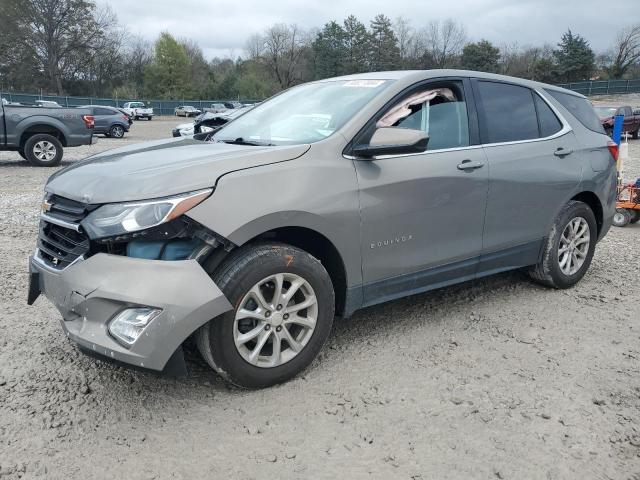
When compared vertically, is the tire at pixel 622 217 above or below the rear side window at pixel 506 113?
below

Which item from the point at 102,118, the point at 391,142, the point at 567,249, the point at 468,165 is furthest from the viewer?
the point at 102,118

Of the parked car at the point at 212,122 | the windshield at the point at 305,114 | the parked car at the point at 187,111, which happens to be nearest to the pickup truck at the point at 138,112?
the parked car at the point at 187,111

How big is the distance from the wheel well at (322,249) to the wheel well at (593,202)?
2.56 metres

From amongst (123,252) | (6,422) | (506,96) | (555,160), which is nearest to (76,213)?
(123,252)

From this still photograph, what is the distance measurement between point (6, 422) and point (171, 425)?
0.79 meters

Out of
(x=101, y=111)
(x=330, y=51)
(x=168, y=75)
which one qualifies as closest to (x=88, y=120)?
(x=101, y=111)

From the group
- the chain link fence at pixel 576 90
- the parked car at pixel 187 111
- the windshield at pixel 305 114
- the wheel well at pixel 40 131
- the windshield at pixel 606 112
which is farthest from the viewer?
the parked car at pixel 187 111

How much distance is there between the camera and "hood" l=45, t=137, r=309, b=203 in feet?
8.77

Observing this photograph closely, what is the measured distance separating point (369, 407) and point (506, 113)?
2543mm

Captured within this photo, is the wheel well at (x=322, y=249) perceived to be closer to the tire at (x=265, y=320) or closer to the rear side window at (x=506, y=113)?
the tire at (x=265, y=320)

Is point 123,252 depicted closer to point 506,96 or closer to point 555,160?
point 506,96

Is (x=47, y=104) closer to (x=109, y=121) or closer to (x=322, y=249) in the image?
(x=109, y=121)

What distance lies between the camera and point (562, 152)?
442cm

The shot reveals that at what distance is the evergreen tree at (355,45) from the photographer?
83375 mm
